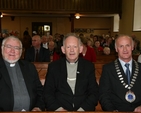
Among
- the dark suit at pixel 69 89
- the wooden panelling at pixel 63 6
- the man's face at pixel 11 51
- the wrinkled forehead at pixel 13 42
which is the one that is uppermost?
the wooden panelling at pixel 63 6

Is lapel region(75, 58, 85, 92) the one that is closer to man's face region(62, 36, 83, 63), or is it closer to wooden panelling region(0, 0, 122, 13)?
man's face region(62, 36, 83, 63)

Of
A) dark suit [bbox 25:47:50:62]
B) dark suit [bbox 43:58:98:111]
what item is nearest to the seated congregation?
dark suit [bbox 43:58:98:111]

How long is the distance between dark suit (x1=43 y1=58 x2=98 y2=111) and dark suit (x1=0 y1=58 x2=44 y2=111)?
0.38ft

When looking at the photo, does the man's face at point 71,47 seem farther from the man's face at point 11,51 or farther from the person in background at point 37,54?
the person in background at point 37,54

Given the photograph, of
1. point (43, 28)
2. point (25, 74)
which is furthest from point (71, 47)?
point (43, 28)

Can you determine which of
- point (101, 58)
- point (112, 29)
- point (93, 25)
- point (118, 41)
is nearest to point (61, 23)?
point (93, 25)

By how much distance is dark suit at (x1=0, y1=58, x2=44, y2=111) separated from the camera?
7.13 feet

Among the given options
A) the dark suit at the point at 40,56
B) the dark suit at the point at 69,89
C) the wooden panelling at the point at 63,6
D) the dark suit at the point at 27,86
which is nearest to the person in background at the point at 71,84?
the dark suit at the point at 69,89

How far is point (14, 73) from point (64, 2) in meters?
9.94

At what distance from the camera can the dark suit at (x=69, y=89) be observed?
2.36 metres

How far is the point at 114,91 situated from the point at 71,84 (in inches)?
21.3

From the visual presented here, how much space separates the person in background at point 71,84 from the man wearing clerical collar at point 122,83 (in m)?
0.17

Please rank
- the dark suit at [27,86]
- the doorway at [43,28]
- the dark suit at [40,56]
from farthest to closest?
the doorway at [43,28] < the dark suit at [40,56] < the dark suit at [27,86]

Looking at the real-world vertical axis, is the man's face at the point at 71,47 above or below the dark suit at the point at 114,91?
above
